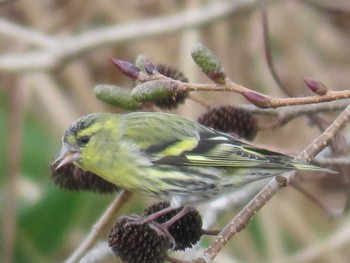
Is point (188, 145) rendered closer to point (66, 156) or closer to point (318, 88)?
point (66, 156)

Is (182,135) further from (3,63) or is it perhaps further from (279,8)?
(279,8)

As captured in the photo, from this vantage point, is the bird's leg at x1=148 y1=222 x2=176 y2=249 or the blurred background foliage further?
the blurred background foliage

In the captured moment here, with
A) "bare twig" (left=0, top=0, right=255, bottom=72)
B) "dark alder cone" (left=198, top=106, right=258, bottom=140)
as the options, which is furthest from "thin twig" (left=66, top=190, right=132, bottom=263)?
"bare twig" (left=0, top=0, right=255, bottom=72)

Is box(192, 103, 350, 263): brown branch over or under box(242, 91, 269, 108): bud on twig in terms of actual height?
under

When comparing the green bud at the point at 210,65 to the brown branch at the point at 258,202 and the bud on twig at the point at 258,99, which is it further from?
the brown branch at the point at 258,202

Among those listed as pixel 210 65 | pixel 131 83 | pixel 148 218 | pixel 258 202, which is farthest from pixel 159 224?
pixel 131 83

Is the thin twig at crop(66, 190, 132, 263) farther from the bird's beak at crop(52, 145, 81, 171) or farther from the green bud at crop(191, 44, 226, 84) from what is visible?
the green bud at crop(191, 44, 226, 84)

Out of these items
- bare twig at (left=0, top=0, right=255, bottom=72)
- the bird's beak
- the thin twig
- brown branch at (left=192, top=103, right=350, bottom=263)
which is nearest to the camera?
brown branch at (left=192, top=103, right=350, bottom=263)
